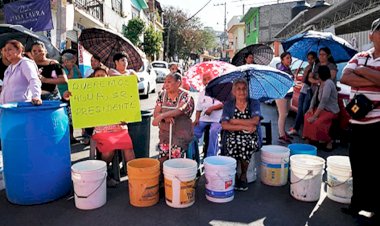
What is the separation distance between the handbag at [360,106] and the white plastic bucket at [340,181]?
2.80 ft

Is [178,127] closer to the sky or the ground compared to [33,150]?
closer to the sky

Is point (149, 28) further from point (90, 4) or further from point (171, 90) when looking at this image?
point (171, 90)

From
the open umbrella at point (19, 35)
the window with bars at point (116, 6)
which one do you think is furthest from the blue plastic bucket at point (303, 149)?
the window with bars at point (116, 6)

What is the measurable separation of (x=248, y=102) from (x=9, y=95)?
3.14 m

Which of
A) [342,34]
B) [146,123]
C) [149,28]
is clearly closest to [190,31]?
[149,28]

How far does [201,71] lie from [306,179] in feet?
7.56

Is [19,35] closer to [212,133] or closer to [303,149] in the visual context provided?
[212,133]

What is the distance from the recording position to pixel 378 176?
3336 millimetres

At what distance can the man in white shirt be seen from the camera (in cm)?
508

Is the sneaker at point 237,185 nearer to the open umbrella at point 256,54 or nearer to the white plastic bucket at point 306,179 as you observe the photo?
the white plastic bucket at point 306,179

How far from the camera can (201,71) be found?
5.28m

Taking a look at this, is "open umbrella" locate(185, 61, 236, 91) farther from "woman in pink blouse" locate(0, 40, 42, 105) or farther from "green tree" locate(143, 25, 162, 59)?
"green tree" locate(143, 25, 162, 59)

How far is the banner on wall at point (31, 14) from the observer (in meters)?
10.4

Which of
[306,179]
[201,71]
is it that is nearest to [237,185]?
[306,179]
